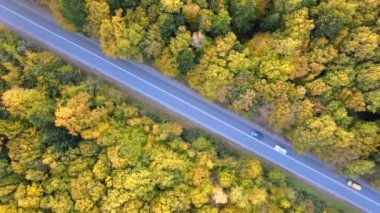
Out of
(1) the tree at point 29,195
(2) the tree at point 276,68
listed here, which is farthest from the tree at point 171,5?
(1) the tree at point 29,195

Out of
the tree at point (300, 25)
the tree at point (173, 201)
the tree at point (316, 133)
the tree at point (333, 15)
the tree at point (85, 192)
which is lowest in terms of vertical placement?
the tree at point (85, 192)

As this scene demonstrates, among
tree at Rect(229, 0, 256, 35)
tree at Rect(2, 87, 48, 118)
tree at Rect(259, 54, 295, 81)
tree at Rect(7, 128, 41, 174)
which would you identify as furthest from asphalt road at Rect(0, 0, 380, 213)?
tree at Rect(7, 128, 41, 174)

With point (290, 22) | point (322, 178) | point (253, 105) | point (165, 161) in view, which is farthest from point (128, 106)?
point (322, 178)

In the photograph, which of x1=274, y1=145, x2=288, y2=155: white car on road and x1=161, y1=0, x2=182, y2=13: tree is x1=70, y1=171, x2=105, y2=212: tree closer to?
x1=161, y1=0, x2=182, y2=13: tree

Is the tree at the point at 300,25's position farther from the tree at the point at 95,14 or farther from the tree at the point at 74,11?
the tree at the point at 74,11

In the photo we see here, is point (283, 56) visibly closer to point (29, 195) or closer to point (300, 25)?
point (300, 25)

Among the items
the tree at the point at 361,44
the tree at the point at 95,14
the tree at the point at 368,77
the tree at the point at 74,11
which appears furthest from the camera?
the tree at the point at 95,14

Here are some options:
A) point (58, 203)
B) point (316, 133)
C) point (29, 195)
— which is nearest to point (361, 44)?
point (316, 133)

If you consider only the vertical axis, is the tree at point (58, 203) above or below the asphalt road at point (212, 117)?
below
